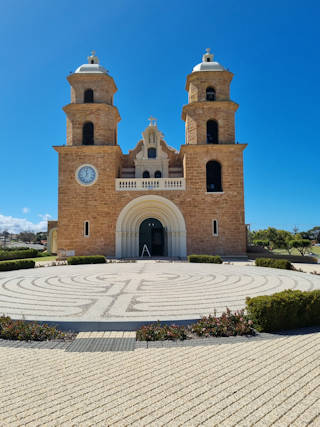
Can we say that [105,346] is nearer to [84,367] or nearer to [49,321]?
[84,367]

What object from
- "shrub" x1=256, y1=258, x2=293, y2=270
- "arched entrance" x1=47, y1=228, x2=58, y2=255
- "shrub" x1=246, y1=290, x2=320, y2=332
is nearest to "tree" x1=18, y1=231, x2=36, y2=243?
"arched entrance" x1=47, y1=228, x2=58, y2=255

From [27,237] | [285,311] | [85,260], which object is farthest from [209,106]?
[27,237]

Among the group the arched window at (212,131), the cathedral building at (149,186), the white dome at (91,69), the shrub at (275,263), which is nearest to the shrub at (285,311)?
the shrub at (275,263)

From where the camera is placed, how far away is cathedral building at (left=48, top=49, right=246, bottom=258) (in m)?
22.1

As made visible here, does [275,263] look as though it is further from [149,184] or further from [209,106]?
[209,106]

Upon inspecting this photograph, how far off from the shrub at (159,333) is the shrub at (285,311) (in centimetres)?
173

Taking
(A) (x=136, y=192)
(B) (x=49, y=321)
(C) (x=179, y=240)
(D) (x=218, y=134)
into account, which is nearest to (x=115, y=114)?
(A) (x=136, y=192)

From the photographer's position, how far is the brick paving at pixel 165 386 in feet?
10.3

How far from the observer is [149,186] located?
22766 millimetres

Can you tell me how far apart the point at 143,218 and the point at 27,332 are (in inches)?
734

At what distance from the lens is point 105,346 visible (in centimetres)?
526

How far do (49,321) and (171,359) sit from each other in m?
3.12

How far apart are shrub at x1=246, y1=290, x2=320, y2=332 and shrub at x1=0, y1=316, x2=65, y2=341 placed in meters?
4.30

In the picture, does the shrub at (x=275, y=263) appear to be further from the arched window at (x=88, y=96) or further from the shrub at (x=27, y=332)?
the arched window at (x=88, y=96)
